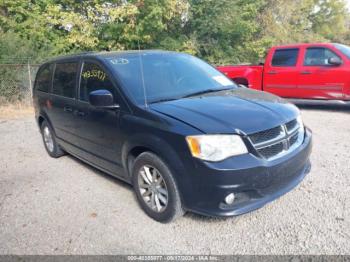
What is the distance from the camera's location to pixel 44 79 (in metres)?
5.42

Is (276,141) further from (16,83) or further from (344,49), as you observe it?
(16,83)

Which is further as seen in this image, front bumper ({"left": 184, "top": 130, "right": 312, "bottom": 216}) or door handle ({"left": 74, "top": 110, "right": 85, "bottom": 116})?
door handle ({"left": 74, "top": 110, "right": 85, "bottom": 116})

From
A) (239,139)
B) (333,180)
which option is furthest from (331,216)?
(239,139)

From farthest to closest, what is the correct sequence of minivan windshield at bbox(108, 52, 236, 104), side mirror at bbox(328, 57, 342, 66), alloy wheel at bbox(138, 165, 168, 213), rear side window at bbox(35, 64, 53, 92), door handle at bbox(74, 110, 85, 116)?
side mirror at bbox(328, 57, 342, 66) < rear side window at bbox(35, 64, 53, 92) < door handle at bbox(74, 110, 85, 116) < minivan windshield at bbox(108, 52, 236, 104) < alloy wheel at bbox(138, 165, 168, 213)

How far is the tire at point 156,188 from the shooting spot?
2.90 meters

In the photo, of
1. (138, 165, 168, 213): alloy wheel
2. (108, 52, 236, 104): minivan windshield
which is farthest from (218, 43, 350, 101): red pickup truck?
(138, 165, 168, 213): alloy wheel

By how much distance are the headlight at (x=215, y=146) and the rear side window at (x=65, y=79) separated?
7.52 feet

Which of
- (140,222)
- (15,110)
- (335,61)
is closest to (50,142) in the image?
(140,222)

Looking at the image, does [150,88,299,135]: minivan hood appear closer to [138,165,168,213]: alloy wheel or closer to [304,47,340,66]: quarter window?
[138,165,168,213]: alloy wheel

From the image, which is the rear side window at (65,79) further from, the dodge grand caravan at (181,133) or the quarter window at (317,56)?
the quarter window at (317,56)

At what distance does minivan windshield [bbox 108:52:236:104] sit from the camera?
3.41 meters

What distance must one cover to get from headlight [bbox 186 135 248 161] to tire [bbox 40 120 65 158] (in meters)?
A: 3.36

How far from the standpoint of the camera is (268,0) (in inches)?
806

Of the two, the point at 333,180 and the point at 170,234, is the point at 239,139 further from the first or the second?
the point at 333,180
